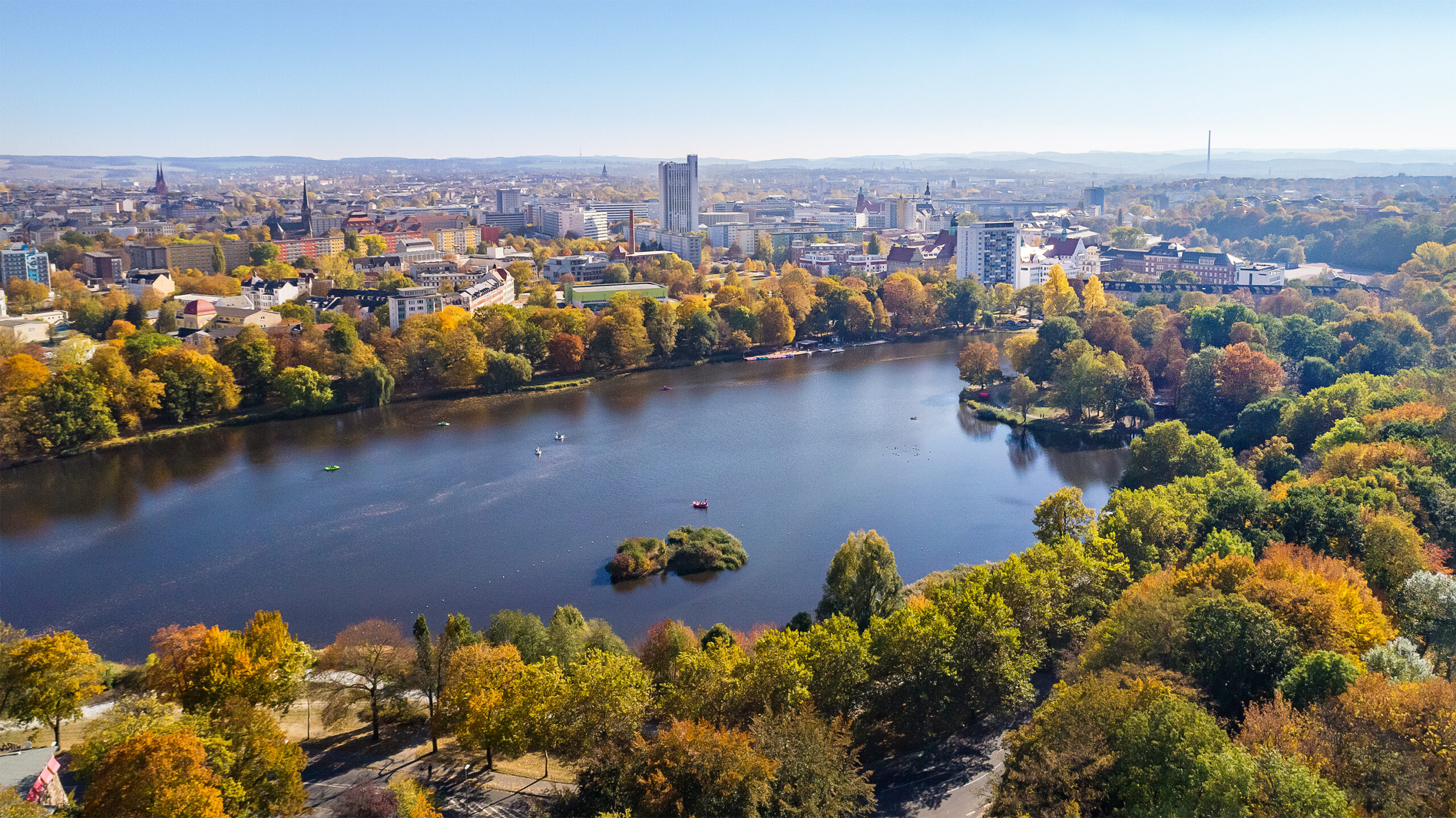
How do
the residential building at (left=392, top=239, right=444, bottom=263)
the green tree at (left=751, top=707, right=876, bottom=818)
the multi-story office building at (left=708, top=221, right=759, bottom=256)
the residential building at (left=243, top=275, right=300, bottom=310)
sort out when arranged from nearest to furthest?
the green tree at (left=751, top=707, right=876, bottom=818) → the residential building at (left=243, top=275, right=300, bottom=310) → the residential building at (left=392, top=239, right=444, bottom=263) → the multi-story office building at (left=708, top=221, right=759, bottom=256)

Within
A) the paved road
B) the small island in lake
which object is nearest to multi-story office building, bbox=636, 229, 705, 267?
the small island in lake

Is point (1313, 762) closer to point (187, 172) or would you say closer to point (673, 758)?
point (673, 758)

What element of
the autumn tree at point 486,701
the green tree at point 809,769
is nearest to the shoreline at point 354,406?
the autumn tree at point 486,701

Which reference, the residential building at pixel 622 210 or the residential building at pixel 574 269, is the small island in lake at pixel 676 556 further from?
the residential building at pixel 622 210

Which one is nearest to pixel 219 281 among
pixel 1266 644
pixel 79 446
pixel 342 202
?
pixel 79 446

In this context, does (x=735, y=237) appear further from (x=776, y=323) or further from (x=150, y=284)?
(x=150, y=284)

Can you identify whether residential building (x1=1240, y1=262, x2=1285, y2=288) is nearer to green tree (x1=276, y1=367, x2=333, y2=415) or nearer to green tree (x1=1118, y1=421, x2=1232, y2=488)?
green tree (x1=1118, y1=421, x2=1232, y2=488)
